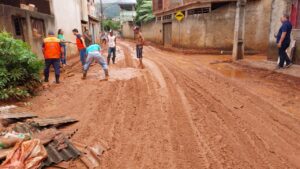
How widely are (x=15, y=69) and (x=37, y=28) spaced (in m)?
6.17

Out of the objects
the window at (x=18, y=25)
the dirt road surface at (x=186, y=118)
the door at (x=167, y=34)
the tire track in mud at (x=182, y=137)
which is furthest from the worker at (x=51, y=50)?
the door at (x=167, y=34)

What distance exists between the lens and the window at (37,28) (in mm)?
10906

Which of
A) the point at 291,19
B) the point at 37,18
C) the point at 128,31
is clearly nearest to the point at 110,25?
the point at 128,31

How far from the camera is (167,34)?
2519 centimetres

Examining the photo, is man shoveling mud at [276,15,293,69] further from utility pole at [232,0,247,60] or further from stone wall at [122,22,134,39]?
stone wall at [122,22,134,39]

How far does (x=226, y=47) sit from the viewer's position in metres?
17.3

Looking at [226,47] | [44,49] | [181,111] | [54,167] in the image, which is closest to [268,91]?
[181,111]

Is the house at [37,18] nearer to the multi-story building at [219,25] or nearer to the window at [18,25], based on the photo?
the window at [18,25]

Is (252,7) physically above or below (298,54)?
above

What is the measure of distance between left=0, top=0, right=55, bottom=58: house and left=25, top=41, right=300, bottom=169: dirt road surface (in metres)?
2.98

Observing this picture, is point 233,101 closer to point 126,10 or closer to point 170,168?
point 170,168

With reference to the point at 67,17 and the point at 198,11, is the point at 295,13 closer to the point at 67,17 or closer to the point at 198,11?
the point at 198,11

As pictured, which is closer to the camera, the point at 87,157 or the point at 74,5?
the point at 87,157

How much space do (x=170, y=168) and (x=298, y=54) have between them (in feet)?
29.2
